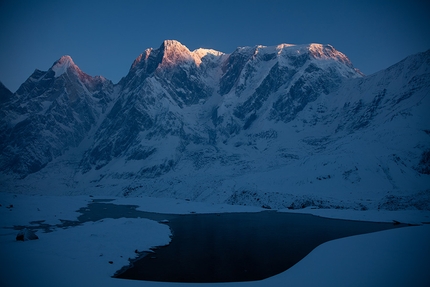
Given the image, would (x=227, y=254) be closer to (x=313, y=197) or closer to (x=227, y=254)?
(x=227, y=254)

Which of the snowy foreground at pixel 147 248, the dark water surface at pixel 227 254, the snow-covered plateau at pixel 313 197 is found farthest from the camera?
the dark water surface at pixel 227 254

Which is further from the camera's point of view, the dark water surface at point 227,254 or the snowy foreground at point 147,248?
the dark water surface at point 227,254

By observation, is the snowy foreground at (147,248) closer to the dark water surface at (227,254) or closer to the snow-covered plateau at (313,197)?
the snow-covered plateau at (313,197)

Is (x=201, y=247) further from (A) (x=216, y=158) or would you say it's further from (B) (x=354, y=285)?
A: (A) (x=216, y=158)

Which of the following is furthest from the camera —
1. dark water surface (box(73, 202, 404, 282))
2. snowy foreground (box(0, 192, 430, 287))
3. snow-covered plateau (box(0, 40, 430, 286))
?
dark water surface (box(73, 202, 404, 282))

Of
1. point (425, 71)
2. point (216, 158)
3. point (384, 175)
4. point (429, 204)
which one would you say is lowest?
point (429, 204)

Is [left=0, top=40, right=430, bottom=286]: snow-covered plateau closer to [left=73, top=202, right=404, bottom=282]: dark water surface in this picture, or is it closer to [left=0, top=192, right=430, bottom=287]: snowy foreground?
[left=0, top=192, right=430, bottom=287]: snowy foreground

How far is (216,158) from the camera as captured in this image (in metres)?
193

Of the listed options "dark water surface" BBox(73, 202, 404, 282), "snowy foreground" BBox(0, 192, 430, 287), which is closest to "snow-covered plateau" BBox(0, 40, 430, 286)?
"snowy foreground" BBox(0, 192, 430, 287)

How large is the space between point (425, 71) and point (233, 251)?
167m

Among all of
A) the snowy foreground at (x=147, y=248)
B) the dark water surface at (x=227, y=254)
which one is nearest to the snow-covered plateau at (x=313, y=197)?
the snowy foreground at (x=147, y=248)

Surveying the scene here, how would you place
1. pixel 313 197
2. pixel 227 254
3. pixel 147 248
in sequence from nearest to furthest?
1. pixel 227 254
2. pixel 147 248
3. pixel 313 197

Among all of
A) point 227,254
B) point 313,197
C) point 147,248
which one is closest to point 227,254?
point 227,254

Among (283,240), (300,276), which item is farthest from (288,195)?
(300,276)
